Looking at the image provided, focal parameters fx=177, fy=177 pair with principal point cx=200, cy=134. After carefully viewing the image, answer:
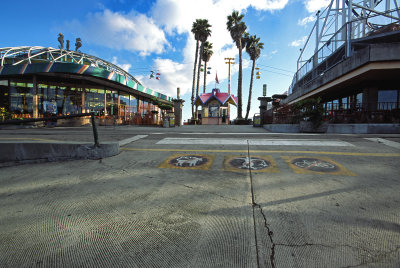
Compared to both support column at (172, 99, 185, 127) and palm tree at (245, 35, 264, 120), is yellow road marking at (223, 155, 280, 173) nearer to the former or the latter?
support column at (172, 99, 185, 127)

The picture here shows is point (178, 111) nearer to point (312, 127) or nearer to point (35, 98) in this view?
point (312, 127)

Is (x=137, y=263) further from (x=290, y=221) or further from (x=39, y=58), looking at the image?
(x=39, y=58)

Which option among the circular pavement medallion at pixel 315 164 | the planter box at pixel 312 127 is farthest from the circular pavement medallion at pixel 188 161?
the planter box at pixel 312 127

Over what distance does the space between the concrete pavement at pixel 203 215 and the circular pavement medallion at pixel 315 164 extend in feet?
0.17

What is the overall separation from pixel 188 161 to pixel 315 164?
2674 millimetres

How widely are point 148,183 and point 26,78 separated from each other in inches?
1013

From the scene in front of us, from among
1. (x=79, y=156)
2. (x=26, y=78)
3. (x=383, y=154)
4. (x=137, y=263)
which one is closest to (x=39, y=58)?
(x=26, y=78)

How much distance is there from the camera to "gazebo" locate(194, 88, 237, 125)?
987 inches

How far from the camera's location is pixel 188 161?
13.2 feet

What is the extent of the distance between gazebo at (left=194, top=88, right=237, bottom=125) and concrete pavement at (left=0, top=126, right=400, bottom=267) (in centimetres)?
2189

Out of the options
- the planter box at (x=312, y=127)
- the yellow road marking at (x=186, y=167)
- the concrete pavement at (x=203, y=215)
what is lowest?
the concrete pavement at (x=203, y=215)

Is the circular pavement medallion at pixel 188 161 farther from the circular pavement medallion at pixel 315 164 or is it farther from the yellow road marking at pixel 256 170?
the circular pavement medallion at pixel 315 164

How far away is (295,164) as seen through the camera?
368 centimetres

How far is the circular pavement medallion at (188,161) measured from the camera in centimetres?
381
